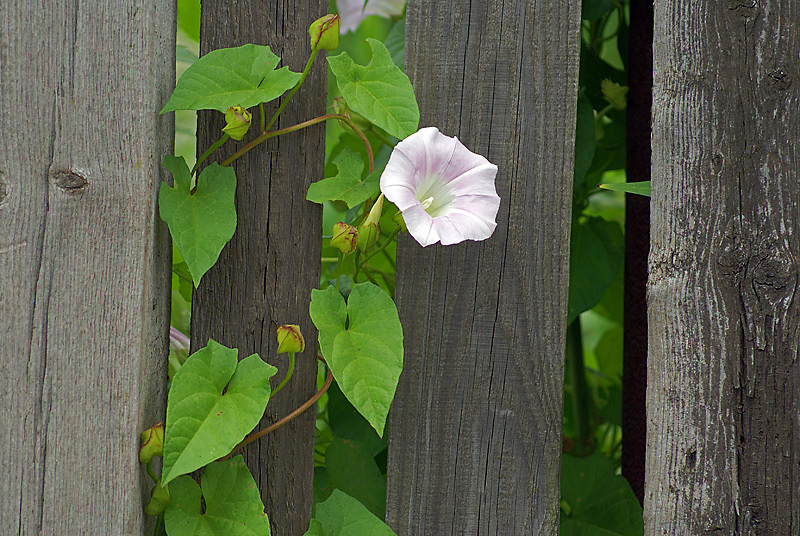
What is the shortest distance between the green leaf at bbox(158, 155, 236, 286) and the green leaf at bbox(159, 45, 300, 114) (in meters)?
0.08

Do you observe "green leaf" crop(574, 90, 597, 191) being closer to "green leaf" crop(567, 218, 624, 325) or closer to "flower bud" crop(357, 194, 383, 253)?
"green leaf" crop(567, 218, 624, 325)

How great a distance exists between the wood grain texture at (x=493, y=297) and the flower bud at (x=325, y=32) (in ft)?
0.38

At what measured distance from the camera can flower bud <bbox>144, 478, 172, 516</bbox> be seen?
745mm

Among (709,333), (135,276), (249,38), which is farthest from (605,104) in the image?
(135,276)

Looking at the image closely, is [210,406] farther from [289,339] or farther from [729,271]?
[729,271]

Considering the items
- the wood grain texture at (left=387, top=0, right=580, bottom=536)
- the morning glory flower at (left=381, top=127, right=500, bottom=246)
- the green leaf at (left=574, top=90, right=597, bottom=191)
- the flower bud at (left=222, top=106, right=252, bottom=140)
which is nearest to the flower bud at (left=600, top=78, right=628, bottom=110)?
the green leaf at (left=574, top=90, right=597, bottom=191)

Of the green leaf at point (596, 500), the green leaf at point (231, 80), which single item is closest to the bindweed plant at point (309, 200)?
the green leaf at point (231, 80)

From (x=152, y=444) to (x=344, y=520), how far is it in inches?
9.9

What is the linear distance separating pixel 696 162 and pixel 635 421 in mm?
644

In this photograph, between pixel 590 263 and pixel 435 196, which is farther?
pixel 590 263

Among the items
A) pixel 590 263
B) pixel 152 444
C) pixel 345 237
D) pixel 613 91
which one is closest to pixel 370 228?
pixel 345 237

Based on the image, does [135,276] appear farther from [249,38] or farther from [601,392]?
[601,392]

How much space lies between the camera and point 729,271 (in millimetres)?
748

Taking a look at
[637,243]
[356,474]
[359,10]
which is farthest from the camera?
[637,243]
